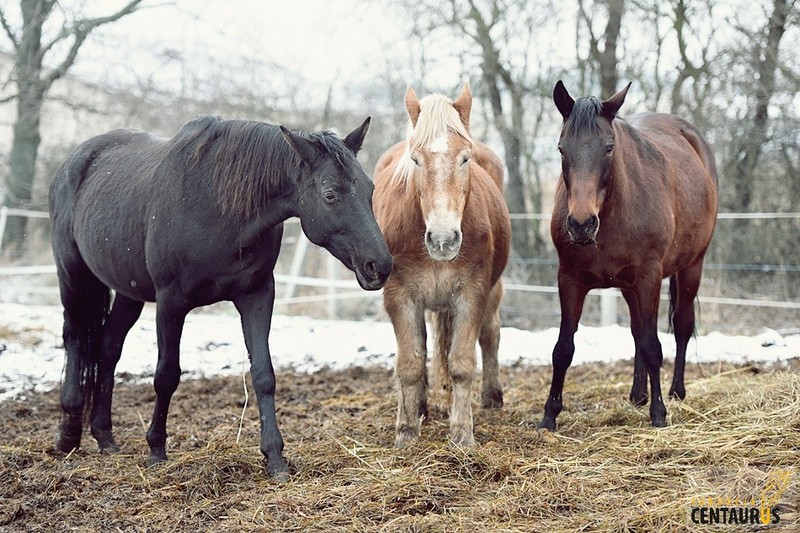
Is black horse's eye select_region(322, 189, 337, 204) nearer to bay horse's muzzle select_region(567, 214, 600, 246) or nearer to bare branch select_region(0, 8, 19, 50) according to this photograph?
bay horse's muzzle select_region(567, 214, 600, 246)

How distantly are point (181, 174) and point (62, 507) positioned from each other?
1812mm

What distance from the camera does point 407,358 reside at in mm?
4453

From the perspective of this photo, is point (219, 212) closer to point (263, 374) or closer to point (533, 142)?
point (263, 374)

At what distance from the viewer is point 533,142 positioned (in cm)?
1353

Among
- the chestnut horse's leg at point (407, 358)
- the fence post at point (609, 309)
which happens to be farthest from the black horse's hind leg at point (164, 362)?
the fence post at point (609, 309)

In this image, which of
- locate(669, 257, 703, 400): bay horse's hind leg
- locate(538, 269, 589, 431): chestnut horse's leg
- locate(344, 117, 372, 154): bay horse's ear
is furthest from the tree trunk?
locate(344, 117, 372, 154): bay horse's ear

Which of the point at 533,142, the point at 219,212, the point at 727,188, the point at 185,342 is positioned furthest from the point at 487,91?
the point at 219,212

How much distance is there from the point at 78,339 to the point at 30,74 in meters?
9.71

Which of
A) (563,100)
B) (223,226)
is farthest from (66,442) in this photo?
(563,100)

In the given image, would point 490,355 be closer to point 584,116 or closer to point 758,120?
point 584,116

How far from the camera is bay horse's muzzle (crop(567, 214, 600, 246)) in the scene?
4207mm

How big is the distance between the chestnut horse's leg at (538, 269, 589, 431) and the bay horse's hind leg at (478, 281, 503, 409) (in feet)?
2.58

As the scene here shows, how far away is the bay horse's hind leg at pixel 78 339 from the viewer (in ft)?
15.3

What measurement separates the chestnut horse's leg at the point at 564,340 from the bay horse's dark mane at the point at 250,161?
1.86 meters
